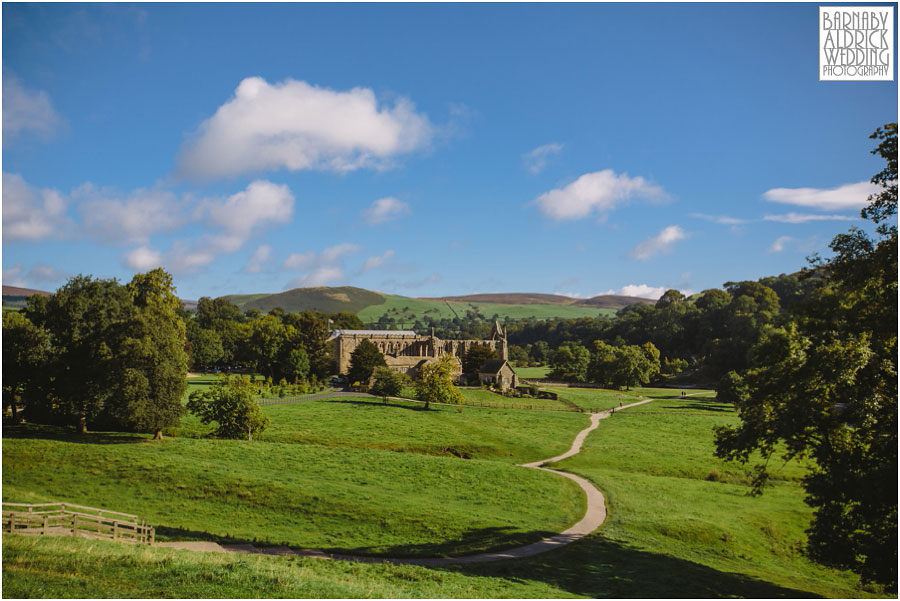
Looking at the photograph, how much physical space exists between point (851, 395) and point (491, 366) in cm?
7444

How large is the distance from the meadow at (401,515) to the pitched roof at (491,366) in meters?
41.5

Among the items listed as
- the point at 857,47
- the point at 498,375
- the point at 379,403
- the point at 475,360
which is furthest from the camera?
the point at 475,360

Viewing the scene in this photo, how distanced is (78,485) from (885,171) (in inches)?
1419

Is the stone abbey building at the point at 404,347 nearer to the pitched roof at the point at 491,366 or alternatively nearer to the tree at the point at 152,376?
the pitched roof at the point at 491,366

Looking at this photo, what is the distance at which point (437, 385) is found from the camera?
62250mm

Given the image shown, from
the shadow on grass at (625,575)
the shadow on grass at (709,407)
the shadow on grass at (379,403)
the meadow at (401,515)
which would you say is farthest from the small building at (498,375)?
the shadow on grass at (625,575)

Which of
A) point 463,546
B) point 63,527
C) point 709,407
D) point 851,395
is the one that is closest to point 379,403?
point 463,546

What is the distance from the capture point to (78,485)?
28062 mm

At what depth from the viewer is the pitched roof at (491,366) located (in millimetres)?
89312

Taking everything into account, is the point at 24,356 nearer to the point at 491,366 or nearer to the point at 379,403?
the point at 379,403

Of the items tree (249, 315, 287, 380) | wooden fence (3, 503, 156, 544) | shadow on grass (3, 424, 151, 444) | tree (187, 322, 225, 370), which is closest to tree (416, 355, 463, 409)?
tree (249, 315, 287, 380)

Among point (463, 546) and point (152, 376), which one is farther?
point (152, 376)

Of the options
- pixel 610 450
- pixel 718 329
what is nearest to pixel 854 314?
pixel 610 450

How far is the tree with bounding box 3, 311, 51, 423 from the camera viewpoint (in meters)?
37.7
